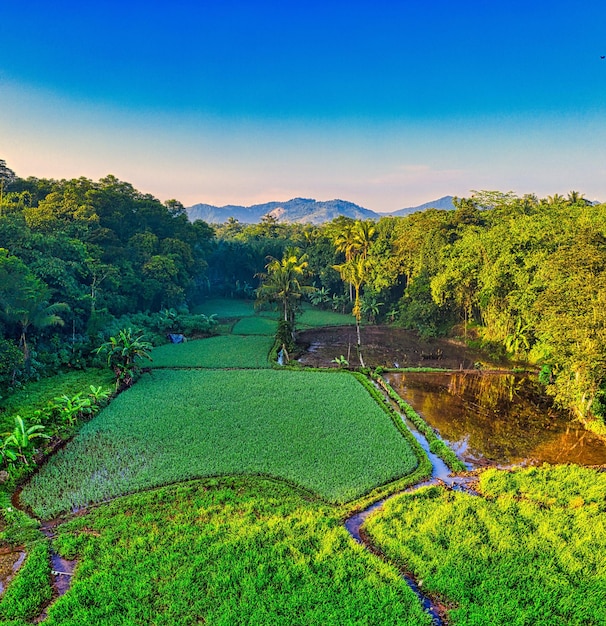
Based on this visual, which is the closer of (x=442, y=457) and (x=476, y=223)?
(x=442, y=457)

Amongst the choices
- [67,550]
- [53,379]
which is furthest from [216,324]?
[67,550]

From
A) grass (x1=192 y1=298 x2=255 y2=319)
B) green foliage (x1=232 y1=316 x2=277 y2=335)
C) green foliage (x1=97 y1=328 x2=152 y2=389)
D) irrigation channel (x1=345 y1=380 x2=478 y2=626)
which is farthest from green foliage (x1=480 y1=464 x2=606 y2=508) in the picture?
grass (x1=192 y1=298 x2=255 y2=319)

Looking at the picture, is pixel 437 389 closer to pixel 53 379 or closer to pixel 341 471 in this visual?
pixel 341 471

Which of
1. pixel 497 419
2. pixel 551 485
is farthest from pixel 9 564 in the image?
pixel 497 419

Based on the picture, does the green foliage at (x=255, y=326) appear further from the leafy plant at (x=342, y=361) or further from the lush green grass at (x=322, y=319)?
the leafy plant at (x=342, y=361)

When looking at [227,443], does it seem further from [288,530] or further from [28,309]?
[28,309]

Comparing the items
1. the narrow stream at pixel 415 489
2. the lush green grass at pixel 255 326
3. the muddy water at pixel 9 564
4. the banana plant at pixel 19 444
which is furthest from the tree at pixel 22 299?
the narrow stream at pixel 415 489

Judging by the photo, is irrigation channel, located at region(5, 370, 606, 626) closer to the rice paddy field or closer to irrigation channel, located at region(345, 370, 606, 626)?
irrigation channel, located at region(345, 370, 606, 626)
